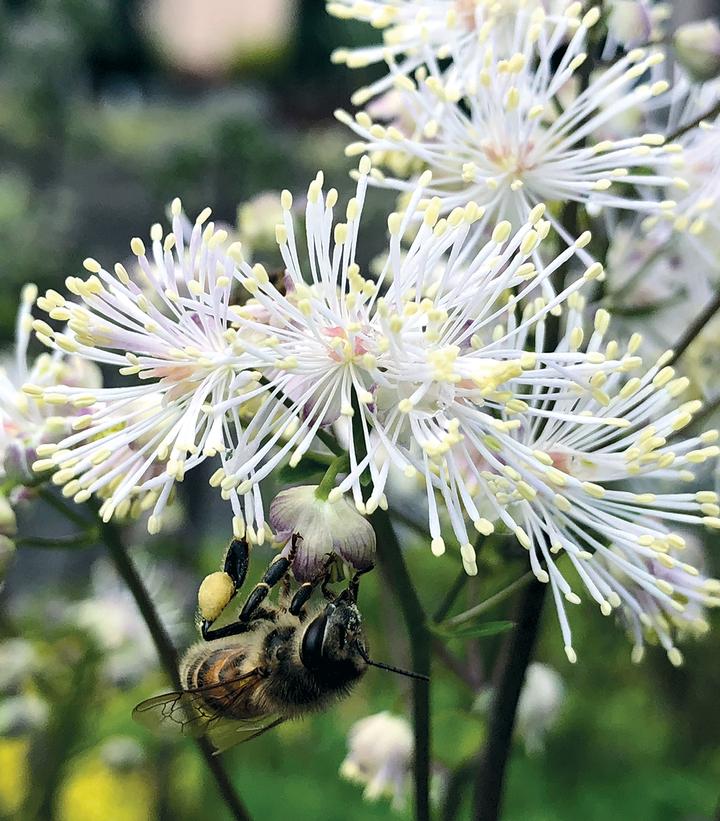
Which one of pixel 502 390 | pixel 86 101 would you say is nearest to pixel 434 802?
pixel 502 390

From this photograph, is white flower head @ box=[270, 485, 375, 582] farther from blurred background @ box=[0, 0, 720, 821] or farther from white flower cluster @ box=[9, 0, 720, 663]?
blurred background @ box=[0, 0, 720, 821]

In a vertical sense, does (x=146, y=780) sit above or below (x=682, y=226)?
below

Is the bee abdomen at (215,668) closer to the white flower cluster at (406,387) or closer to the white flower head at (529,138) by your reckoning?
the white flower cluster at (406,387)

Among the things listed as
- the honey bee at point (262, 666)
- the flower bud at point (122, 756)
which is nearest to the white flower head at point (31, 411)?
the honey bee at point (262, 666)

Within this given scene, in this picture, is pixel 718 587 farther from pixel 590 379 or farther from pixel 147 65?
pixel 147 65

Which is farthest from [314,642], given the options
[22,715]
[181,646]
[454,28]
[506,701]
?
[181,646]

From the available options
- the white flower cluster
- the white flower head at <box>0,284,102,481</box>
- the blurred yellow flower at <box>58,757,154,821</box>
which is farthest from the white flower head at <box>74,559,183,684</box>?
the white flower cluster

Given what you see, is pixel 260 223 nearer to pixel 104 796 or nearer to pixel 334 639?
pixel 334 639
